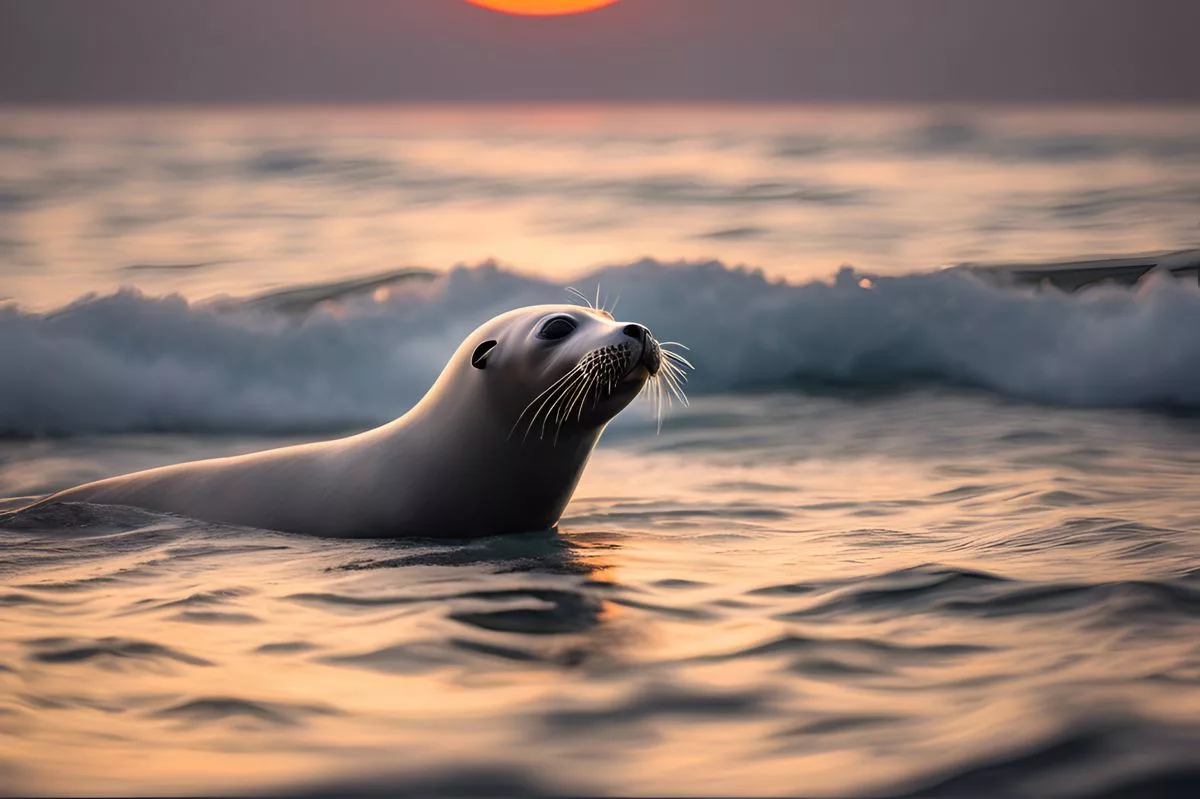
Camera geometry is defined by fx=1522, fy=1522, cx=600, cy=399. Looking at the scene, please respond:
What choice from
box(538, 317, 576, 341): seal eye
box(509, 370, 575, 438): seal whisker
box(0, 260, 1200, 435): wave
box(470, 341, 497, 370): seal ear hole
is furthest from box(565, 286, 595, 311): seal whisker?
box(0, 260, 1200, 435): wave

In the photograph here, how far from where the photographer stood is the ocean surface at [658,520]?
13.4ft

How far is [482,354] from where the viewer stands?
6.96m

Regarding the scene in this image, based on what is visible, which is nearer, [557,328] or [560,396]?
[560,396]

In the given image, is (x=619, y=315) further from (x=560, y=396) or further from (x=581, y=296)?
(x=560, y=396)

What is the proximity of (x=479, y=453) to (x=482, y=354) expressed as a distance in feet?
1.49

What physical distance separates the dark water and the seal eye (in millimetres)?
949

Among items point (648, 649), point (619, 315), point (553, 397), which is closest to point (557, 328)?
point (553, 397)

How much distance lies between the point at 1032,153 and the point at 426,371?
62.2ft

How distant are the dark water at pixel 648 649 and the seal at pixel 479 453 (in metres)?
0.19

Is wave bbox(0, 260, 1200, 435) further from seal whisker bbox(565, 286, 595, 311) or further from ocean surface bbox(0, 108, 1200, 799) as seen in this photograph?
seal whisker bbox(565, 286, 595, 311)

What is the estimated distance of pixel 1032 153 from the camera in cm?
3008

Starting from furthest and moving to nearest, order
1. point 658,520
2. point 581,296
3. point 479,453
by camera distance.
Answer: point 658,520
point 581,296
point 479,453

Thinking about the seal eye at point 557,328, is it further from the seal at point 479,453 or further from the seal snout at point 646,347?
the seal snout at point 646,347

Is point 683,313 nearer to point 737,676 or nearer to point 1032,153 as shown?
point 737,676
